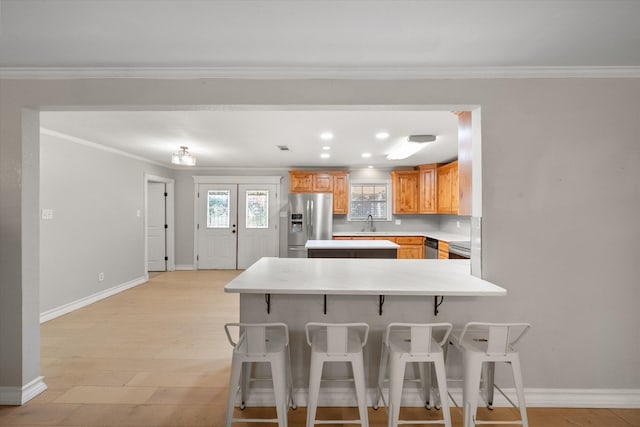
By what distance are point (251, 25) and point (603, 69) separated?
2.29 meters

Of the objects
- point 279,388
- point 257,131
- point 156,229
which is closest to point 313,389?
point 279,388

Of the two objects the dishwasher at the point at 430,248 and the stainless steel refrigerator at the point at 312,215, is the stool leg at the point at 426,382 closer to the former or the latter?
the dishwasher at the point at 430,248

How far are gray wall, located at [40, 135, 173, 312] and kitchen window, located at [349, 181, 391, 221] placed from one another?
4.10 metres

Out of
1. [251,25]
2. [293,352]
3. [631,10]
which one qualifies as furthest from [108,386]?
[631,10]

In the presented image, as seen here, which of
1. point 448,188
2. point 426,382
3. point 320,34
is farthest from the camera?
point 448,188

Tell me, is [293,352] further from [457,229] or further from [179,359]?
[457,229]

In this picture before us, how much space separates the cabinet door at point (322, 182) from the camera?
6758 mm

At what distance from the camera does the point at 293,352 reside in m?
2.28

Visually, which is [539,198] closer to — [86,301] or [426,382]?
[426,382]

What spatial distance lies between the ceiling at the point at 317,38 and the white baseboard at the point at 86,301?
9.81 feet

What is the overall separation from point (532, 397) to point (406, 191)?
15.8 ft

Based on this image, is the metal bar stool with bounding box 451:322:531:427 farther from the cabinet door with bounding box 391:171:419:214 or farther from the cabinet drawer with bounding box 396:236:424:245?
the cabinet door with bounding box 391:171:419:214

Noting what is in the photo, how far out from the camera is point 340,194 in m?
6.77

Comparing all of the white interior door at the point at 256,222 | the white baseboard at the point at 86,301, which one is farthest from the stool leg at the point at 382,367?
the white interior door at the point at 256,222
